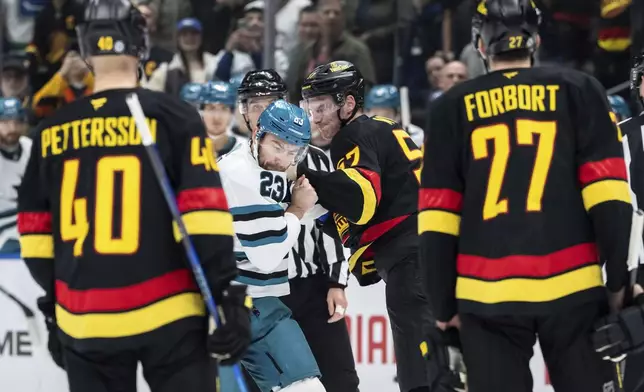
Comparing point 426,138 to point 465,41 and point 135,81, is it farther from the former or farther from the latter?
point 465,41

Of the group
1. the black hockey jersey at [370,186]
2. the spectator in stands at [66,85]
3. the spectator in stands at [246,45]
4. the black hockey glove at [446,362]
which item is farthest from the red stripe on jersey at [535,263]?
the spectator in stands at [66,85]

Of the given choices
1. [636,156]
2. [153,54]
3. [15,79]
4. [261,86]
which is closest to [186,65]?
[153,54]

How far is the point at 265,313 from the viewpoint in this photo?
14.1 feet

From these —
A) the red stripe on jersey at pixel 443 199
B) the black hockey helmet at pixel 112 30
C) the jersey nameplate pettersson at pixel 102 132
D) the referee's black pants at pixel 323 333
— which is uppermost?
the black hockey helmet at pixel 112 30

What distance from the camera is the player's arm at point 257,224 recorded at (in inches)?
161

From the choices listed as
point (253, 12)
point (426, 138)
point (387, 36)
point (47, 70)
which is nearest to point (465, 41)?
point (387, 36)

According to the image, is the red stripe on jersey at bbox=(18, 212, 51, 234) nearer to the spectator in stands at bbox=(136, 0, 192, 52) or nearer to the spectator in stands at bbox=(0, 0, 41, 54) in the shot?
the spectator in stands at bbox=(0, 0, 41, 54)

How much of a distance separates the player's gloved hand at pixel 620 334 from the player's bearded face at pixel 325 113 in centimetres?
183

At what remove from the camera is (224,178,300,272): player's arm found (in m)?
4.10

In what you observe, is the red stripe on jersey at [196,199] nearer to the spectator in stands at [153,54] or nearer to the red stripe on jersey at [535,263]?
the red stripe on jersey at [535,263]

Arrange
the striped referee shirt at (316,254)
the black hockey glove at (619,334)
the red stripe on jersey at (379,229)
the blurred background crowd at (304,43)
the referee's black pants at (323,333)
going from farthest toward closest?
the blurred background crowd at (304,43), the striped referee shirt at (316,254), the referee's black pants at (323,333), the red stripe on jersey at (379,229), the black hockey glove at (619,334)

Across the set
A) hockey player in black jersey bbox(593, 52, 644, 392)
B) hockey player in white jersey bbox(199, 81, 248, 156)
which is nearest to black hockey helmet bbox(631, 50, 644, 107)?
hockey player in black jersey bbox(593, 52, 644, 392)

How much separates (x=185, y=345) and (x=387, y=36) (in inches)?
205

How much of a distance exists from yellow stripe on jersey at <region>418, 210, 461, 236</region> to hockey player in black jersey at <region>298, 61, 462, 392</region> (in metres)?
1.21
